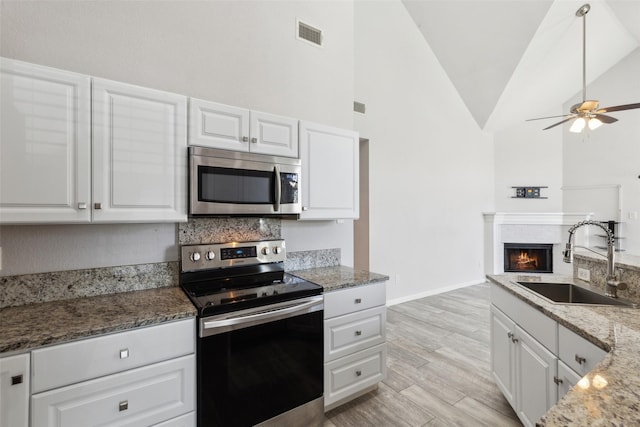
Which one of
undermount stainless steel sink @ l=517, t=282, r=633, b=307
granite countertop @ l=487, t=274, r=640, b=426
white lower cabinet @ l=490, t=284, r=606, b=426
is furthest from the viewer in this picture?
undermount stainless steel sink @ l=517, t=282, r=633, b=307

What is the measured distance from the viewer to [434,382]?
2516 mm

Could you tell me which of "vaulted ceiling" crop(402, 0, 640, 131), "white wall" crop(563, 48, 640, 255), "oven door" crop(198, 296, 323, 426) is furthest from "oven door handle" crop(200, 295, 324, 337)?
"white wall" crop(563, 48, 640, 255)

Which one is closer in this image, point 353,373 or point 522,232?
point 353,373

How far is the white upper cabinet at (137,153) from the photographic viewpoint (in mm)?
1620

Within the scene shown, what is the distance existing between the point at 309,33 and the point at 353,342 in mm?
2593

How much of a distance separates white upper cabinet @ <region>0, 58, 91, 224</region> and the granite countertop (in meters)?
2.05

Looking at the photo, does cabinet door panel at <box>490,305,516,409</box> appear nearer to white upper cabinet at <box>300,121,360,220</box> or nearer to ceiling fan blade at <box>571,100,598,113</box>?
white upper cabinet at <box>300,121,360,220</box>

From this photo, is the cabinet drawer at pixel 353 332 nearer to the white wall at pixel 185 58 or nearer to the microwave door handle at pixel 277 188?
the white wall at pixel 185 58

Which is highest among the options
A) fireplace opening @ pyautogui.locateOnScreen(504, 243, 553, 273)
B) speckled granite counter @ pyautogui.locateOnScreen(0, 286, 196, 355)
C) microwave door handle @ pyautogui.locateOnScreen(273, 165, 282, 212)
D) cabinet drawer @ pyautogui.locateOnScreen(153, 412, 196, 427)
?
microwave door handle @ pyautogui.locateOnScreen(273, 165, 282, 212)

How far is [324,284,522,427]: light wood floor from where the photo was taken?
Result: 2.09 meters

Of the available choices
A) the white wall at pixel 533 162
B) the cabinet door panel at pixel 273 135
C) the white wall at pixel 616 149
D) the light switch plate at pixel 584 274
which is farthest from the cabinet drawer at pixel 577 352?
the white wall at pixel 616 149

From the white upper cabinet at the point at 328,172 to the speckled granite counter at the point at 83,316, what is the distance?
1114 millimetres

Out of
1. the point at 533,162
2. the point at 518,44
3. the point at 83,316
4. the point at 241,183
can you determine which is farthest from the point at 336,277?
the point at 533,162

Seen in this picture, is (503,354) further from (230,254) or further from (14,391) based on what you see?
(14,391)
